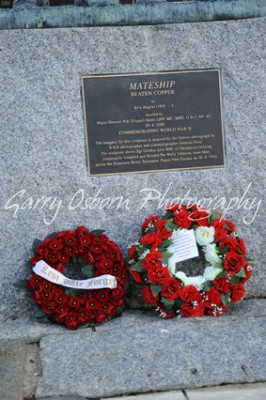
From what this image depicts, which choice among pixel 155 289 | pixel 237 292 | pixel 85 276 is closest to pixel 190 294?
pixel 155 289

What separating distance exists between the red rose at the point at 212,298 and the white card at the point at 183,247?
256mm

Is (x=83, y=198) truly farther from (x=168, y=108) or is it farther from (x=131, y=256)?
(x=168, y=108)

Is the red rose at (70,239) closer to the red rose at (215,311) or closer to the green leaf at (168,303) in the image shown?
the green leaf at (168,303)

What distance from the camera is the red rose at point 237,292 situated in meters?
3.83

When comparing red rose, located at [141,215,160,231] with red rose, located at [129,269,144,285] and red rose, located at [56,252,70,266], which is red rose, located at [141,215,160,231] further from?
red rose, located at [56,252,70,266]

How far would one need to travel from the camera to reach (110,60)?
13.4ft

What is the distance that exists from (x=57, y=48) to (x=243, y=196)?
1480mm

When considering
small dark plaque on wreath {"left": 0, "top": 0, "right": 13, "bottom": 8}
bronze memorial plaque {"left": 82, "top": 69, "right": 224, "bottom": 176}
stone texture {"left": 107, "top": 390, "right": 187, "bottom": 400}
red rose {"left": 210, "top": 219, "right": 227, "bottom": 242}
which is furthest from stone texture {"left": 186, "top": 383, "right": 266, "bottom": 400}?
small dark plaque on wreath {"left": 0, "top": 0, "right": 13, "bottom": 8}

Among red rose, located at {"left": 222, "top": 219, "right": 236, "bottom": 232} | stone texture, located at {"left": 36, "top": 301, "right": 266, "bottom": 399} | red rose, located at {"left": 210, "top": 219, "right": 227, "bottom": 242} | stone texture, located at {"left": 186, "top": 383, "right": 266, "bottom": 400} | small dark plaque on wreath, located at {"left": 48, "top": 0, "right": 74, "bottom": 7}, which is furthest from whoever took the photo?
small dark plaque on wreath, located at {"left": 48, "top": 0, "right": 74, "bottom": 7}

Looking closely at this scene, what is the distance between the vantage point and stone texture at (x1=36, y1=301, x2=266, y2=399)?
2873 mm

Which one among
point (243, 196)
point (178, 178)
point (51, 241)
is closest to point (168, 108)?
point (178, 178)

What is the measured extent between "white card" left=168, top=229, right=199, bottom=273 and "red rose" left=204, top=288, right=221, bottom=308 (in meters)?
0.26

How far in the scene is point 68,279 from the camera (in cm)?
377

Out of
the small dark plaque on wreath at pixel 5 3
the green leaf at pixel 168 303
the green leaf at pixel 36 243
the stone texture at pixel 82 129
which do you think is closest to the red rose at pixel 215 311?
the green leaf at pixel 168 303
